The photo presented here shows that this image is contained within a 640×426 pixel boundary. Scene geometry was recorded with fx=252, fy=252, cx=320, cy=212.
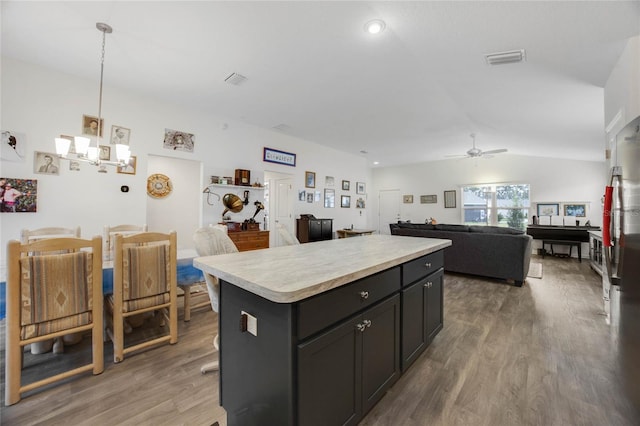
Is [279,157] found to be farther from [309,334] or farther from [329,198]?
[309,334]

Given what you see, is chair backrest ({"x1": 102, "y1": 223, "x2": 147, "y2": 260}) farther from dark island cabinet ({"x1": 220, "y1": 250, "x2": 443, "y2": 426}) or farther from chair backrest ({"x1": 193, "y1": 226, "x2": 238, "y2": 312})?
dark island cabinet ({"x1": 220, "y1": 250, "x2": 443, "y2": 426})

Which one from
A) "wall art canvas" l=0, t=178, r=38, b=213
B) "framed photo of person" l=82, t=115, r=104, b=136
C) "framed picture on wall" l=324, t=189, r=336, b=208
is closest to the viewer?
"wall art canvas" l=0, t=178, r=38, b=213

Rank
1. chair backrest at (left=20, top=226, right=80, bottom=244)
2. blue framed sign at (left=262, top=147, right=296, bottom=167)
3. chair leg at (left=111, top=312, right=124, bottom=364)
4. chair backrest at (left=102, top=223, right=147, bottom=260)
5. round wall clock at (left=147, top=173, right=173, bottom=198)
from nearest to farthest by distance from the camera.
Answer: chair leg at (left=111, top=312, right=124, bottom=364) < chair backrest at (left=20, top=226, right=80, bottom=244) < chair backrest at (left=102, top=223, right=147, bottom=260) < round wall clock at (left=147, top=173, right=173, bottom=198) < blue framed sign at (left=262, top=147, right=296, bottom=167)

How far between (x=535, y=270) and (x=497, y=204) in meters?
3.27

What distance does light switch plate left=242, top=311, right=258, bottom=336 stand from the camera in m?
1.14

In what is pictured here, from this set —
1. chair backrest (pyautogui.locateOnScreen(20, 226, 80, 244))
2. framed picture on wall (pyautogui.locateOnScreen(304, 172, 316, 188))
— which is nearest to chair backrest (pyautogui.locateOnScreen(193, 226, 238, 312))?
chair backrest (pyautogui.locateOnScreen(20, 226, 80, 244))

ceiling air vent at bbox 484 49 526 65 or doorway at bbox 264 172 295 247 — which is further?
doorway at bbox 264 172 295 247

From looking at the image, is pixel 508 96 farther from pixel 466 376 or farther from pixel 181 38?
pixel 181 38

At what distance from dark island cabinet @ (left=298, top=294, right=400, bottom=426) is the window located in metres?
7.89

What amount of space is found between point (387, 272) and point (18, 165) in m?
4.41

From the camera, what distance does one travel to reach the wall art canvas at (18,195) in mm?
2951

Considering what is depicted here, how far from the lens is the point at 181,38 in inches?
100

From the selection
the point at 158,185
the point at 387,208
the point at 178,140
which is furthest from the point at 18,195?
the point at 387,208

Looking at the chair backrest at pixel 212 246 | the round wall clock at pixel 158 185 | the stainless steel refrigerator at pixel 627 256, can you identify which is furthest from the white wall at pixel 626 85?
the round wall clock at pixel 158 185
